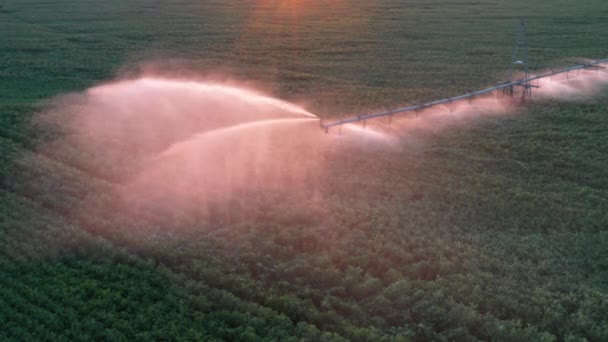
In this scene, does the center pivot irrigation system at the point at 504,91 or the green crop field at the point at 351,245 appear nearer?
the green crop field at the point at 351,245

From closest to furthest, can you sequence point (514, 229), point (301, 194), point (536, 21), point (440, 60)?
point (514, 229) < point (301, 194) < point (440, 60) < point (536, 21)

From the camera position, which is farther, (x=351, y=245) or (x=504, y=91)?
(x=504, y=91)

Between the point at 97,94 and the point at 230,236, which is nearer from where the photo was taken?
the point at 230,236

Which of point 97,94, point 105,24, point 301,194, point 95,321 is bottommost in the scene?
point 95,321

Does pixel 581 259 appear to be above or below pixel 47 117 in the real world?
below

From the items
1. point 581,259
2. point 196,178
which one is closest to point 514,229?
point 581,259

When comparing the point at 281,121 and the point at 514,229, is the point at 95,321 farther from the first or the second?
the point at 281,121

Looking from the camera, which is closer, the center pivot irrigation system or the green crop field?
the green crop field

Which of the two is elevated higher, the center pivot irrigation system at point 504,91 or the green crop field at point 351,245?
the center pivot irrigation system at point 504,91

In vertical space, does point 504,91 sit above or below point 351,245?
above

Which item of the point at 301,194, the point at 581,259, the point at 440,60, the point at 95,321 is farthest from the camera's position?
the point at 440,60

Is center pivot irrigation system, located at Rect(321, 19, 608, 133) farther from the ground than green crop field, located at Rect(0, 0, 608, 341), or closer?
farther from the ground
